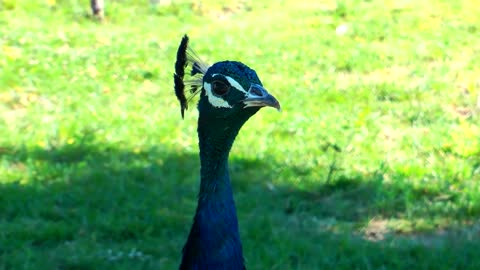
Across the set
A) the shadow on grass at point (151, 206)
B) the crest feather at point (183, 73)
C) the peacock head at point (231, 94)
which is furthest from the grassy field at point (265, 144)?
the peacock head at point (231, 94)

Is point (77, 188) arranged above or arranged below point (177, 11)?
below

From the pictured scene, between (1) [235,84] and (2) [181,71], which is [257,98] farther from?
(2) [181,71]

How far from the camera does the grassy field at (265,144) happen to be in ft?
14.7

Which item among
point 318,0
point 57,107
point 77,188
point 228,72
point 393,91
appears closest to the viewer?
point 228,72

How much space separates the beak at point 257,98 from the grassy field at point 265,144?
75.5 inches

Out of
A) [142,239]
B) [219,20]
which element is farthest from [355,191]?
[219,20]

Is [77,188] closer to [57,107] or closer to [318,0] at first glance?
[57,107]

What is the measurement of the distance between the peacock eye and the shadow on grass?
6.28ft

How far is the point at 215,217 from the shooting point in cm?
252

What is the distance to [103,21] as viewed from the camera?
31.1 ft

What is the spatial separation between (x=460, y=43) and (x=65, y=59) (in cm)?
360

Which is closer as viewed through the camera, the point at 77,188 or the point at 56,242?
the point at 56,242

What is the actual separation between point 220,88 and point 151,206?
2.50m

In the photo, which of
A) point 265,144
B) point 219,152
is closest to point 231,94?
point 219,152
